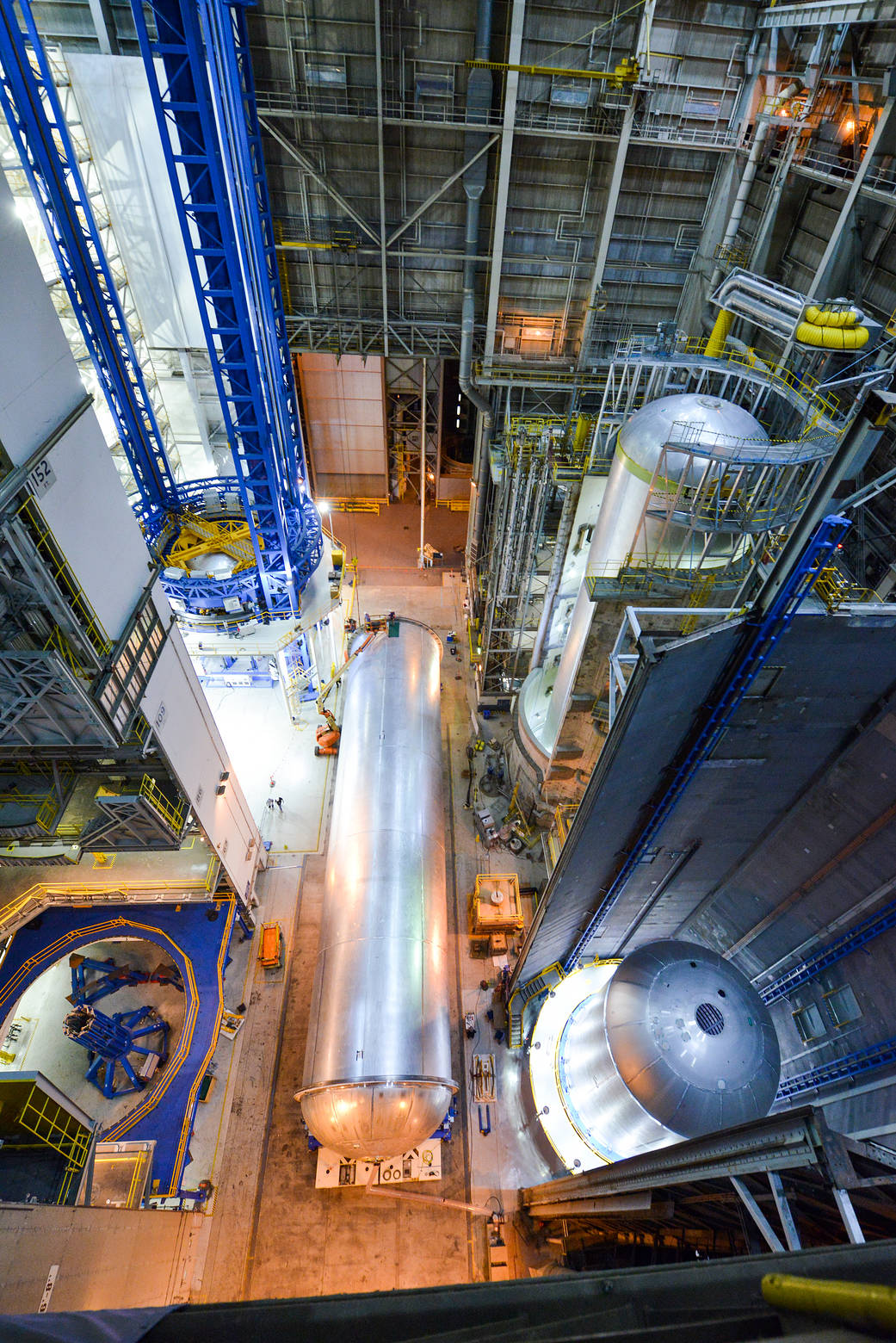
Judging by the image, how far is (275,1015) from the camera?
51.4 feet

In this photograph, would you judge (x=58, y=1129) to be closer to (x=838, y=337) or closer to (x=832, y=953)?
(x=832, y=953)

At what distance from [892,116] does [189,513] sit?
66.8ft

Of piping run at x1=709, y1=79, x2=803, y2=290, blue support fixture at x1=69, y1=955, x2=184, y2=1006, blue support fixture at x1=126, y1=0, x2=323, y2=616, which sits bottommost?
Answer: blue support fixture at x1=69, y1=955, x2=184, y2=1006

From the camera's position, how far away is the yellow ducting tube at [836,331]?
13.1 meters

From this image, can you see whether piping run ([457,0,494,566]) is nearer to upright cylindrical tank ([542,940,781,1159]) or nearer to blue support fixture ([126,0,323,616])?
blue support fixture ([126,0,323,616])

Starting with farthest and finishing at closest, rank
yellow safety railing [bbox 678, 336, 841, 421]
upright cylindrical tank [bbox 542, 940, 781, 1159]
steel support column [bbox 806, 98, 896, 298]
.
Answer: steel support column [bbox 806, 98, 896, 298]
yellow safety railing [bbox 678, 336, 841, 421]
upright cylindrical tank [bbox 542, 940, 781, 1159]

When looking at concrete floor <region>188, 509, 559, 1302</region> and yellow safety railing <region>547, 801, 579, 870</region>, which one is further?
yellow safety railing <region>547, 801, 579, 870</region>

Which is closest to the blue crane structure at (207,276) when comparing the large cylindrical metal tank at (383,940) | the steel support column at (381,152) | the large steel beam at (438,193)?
the steel support column at (381,152)

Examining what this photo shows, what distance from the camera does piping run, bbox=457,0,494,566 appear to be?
16.3m

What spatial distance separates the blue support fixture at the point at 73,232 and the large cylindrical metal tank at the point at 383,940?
9699mm

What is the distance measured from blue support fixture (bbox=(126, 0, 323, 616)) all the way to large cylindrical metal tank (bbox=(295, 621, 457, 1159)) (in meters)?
5.46

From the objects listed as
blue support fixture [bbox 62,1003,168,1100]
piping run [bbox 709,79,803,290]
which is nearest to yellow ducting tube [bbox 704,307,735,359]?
piping run [bbox 709,79,803,290]

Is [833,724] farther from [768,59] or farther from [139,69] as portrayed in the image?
[139,69]

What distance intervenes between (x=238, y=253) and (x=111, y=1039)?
1788cm
